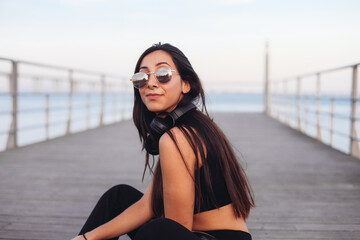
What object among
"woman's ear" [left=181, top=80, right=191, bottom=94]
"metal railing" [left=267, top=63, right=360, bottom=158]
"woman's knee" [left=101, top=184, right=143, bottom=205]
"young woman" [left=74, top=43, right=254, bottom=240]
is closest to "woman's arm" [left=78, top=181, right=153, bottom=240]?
"young woman" [left=74, top=43, right=254, bottom=240]

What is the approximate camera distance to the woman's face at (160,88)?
125 centimetres

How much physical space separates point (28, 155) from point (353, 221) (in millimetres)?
3349

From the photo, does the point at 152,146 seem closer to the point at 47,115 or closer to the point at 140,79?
the point at 140,79

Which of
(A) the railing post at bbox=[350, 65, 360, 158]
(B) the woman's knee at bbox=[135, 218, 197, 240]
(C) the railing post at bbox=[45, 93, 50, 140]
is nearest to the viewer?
(B) the woman's knee at bbox=[135, 218, 197, 240]

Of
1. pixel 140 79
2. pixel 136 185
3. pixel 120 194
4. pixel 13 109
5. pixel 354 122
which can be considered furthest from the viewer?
pixel 13 109

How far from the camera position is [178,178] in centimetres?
109

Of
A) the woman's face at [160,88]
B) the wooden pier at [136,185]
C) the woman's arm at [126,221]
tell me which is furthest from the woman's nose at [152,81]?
the wooden pier at [136,185]

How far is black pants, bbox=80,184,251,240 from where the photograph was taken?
3.43 ft

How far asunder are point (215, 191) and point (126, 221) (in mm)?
365

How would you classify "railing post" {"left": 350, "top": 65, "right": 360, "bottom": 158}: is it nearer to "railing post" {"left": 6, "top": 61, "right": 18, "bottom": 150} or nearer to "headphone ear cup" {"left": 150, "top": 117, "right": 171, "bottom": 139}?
"headphone ear cup" {"left": 150, "top": 117, "right": 171, "bottom": 139}

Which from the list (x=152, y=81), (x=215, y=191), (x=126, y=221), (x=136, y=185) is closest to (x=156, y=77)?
(x=152, y=81)

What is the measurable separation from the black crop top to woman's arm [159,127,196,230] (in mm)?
51

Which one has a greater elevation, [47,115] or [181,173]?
[181,173]

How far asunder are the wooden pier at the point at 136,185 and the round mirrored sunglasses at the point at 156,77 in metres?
1.01
